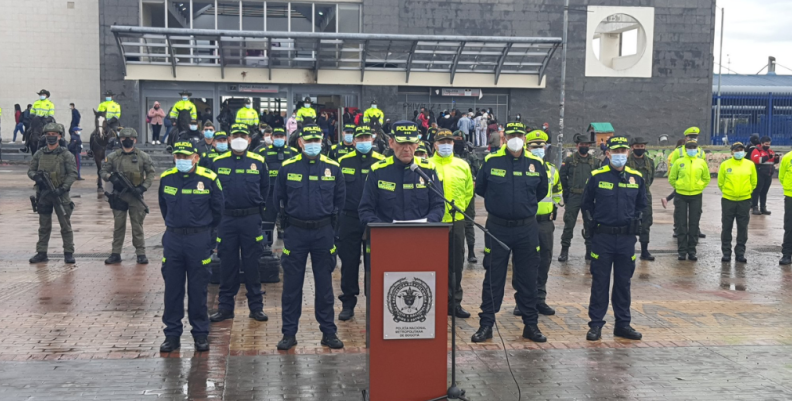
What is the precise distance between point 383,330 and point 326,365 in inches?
70.3

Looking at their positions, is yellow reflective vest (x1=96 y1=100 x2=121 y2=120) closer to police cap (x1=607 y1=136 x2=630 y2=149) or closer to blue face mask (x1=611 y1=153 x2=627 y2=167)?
police cap (x1=607 y1=136 x2=630 y2=149)

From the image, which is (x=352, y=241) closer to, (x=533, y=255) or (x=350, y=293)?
(x=350, y=293)

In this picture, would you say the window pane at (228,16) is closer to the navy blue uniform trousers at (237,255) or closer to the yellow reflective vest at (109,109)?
the yellow reflective vest at (109,109)

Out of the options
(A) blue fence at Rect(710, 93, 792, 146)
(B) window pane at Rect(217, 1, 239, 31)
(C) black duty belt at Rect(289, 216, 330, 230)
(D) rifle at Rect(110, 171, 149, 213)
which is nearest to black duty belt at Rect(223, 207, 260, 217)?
(C) black duty belt at Rect(289, 216, 330, 230)

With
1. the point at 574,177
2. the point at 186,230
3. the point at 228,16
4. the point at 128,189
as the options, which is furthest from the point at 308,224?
the point at 228,16

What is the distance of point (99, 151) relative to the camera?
22859 mm

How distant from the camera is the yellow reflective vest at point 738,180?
531 inches

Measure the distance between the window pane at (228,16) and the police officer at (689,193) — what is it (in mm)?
24633

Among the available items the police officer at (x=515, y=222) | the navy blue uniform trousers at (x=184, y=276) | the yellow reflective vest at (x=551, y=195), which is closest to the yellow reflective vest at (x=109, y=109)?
the yellow reflective vest at (x=551, y=195)

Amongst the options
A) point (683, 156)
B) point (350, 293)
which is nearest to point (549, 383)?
point (350, 293)

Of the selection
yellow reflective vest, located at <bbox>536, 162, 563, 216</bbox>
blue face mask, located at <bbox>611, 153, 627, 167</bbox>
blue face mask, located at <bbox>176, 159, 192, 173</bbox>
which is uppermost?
blue face mask, located at <bbox>611, 153, 627, 167</bbox>

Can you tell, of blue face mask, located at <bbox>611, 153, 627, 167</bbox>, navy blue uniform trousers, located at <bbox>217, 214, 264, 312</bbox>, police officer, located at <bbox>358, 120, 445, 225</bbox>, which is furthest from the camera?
navy blue uniform trousers, located at <bbox>217, 214, 264, 312</bbox>

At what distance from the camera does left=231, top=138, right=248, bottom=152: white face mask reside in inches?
367

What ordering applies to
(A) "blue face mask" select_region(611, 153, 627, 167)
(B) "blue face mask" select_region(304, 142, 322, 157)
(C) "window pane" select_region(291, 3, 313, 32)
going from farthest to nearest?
(C) "window pane" select_region(291, 3, 313, 32), (A) "blue face mask" select_region(611, 153, 627, 167), (B) "blue face mask" select_region(304, 142, 322, 157)
